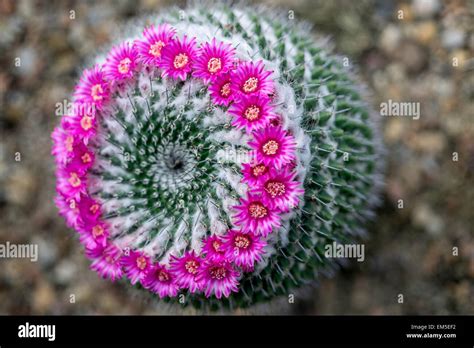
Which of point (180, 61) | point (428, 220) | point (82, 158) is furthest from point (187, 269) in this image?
point (428, 220)

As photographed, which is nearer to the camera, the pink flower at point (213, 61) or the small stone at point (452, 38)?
the pink flower at point (213, 61)

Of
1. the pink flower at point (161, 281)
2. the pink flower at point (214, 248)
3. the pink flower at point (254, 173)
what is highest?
the pink flower at point (254, 173)

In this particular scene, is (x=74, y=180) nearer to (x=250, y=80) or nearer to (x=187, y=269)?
(x=187, y=269)

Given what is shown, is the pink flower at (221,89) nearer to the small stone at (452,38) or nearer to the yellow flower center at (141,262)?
the yellow flower center at (141,262)

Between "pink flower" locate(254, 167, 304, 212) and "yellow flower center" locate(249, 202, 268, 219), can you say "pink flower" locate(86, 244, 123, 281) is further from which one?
"pink flower" locate(254, 167, 304, 212)

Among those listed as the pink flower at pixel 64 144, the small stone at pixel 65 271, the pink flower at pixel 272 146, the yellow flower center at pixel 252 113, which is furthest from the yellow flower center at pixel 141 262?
the small stone at pixel 65 271
